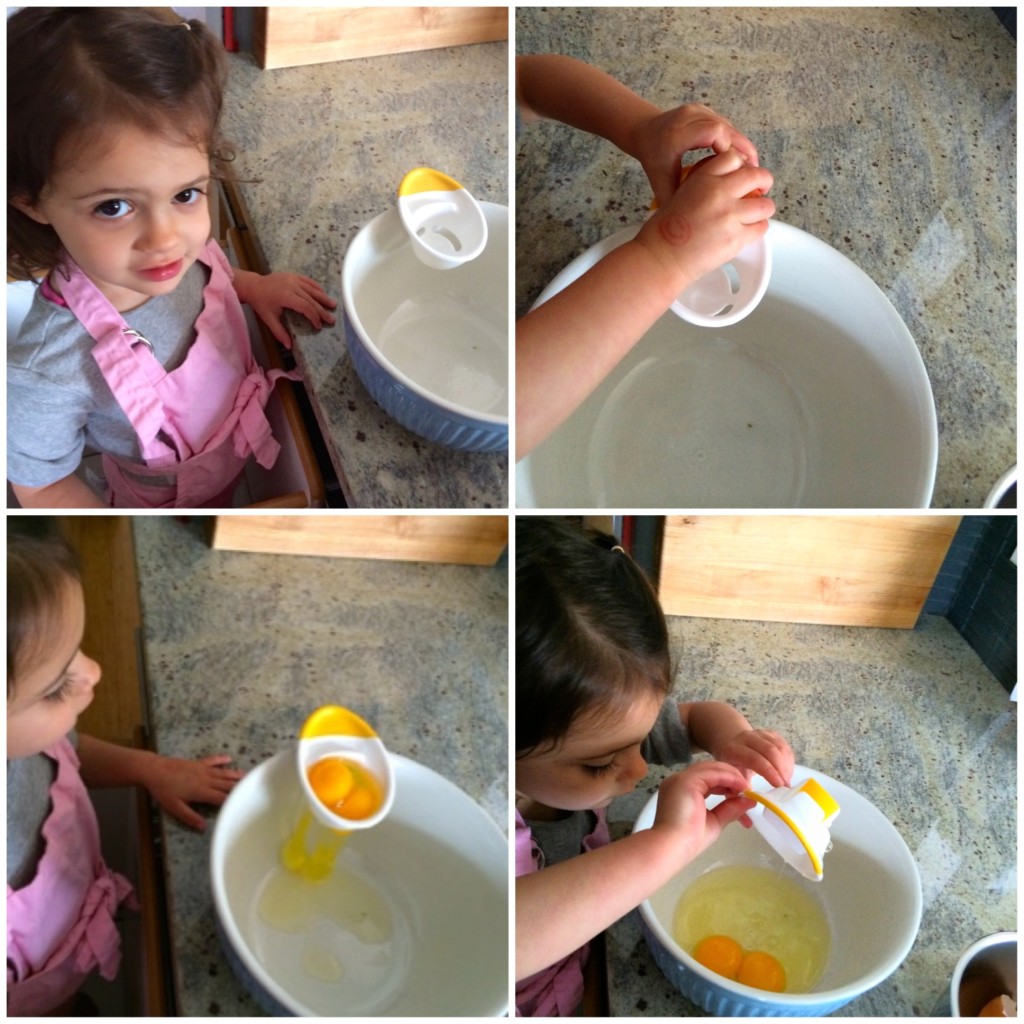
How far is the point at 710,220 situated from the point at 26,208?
41 cm

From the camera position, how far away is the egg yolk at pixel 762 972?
62cm

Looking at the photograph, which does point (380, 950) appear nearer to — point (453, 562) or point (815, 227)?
point (453, 562)

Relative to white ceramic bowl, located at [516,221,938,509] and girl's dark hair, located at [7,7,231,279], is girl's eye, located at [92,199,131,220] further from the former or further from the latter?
white ceramic bowl, located at [516,221,938,509]

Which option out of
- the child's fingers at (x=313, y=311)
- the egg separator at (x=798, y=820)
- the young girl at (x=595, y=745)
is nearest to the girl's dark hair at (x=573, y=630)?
the young girl at (x=595, y=745)

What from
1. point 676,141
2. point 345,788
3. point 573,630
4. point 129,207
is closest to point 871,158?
point 676,141

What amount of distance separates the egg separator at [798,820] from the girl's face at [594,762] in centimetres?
8

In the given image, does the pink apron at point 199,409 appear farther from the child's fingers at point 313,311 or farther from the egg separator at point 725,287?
the egg separator at point 725,287

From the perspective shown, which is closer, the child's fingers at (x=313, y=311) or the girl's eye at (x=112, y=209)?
the girl's eye at (x=112, y=209)

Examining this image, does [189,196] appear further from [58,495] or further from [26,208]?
[58,495]

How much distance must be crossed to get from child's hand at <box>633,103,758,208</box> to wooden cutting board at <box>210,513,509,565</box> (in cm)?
29

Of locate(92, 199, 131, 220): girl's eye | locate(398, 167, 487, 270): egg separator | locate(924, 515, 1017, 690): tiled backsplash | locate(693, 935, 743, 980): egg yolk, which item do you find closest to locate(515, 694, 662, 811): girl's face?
locate(693, 935, 743, 980): egg yolk

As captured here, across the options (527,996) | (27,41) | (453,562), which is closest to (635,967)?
(527,996)

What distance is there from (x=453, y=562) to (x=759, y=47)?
456mm

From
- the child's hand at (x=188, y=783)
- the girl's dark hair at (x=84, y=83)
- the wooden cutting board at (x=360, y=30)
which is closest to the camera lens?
the girl's dark hair at (x=84, y=83)
